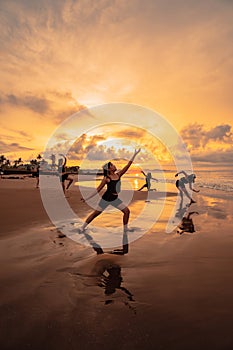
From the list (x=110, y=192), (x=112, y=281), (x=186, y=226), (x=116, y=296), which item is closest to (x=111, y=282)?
(x=112, y=281)

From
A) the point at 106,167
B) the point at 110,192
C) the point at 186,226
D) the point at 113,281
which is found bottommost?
the point at 186,226

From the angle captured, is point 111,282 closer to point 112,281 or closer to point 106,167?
point 112,281

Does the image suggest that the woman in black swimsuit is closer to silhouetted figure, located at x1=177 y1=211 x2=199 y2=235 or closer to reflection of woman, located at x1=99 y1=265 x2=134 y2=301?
silhouetted figure, located at x1=177 y1=211 x2=199 y2=235

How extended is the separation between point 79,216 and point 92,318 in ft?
27.0

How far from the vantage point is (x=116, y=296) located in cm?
374

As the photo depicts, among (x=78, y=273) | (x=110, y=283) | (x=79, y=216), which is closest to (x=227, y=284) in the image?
(x=110, y=283)

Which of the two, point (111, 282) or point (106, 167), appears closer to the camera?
point (111, 282)

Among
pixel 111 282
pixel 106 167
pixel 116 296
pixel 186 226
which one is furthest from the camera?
pixel 186 226

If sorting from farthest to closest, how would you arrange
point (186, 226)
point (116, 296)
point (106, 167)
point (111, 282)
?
point (186, 226), point (106, 167), point (111, 282), point (116, 296)

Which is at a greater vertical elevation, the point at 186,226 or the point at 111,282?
the point at 111,282

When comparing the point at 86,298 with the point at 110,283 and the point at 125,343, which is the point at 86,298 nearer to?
the point at 110,283

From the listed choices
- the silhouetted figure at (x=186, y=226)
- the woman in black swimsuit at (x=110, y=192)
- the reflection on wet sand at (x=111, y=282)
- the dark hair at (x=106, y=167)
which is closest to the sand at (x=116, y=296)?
the reflection on wet sand at (x=111, y=282)

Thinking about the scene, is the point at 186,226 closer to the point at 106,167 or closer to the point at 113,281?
the point at 106,167

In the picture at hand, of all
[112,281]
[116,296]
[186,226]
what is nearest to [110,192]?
[186,226]
